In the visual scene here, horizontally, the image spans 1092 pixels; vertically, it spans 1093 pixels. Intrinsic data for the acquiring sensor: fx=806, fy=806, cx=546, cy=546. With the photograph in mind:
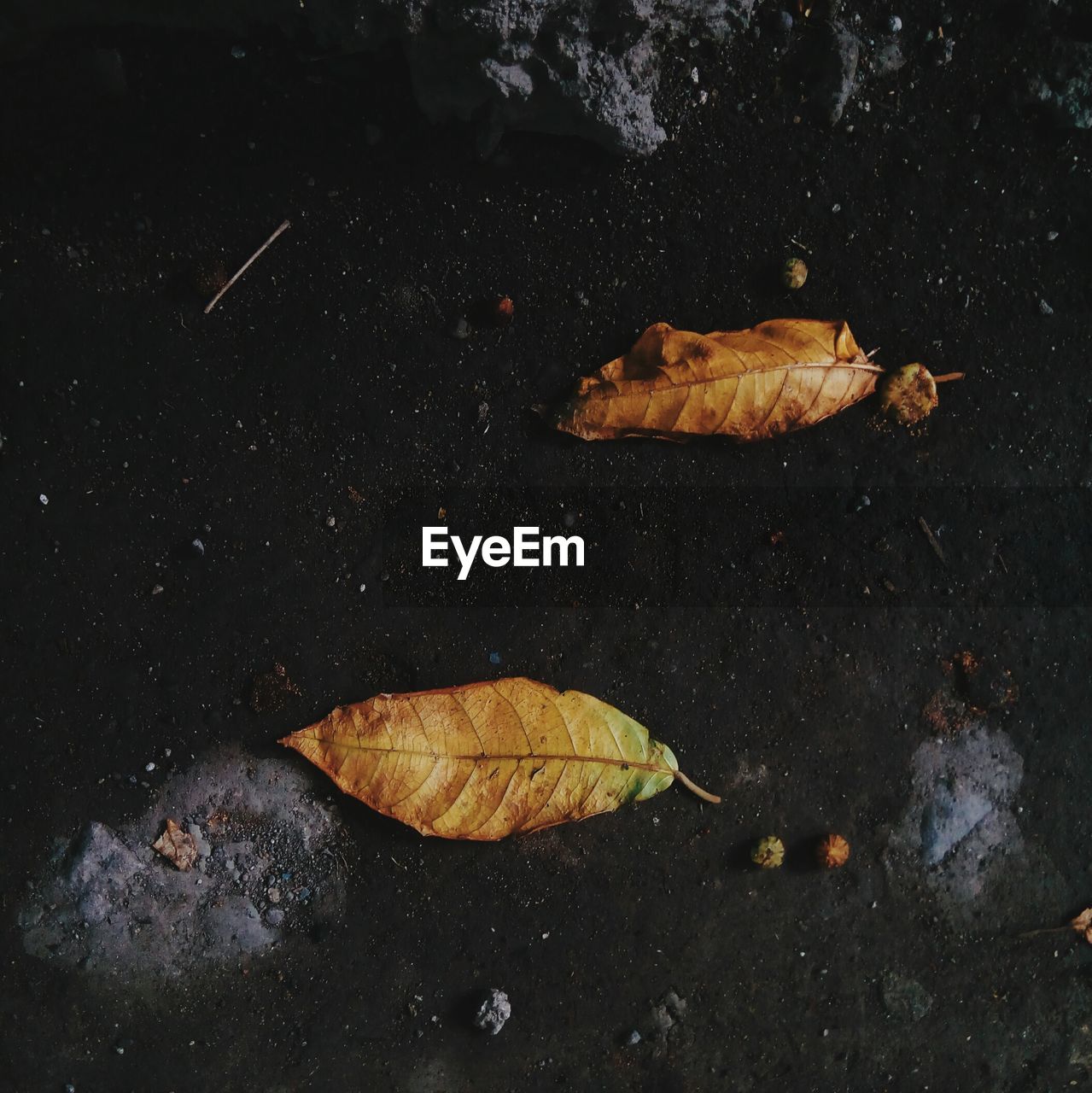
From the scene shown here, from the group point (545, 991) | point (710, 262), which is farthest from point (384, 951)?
point (710, 262)

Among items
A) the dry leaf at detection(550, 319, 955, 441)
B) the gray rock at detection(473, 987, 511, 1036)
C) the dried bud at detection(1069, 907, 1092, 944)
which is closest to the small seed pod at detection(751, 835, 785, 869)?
the gray rock at detection(473, 987, 511, 1036)

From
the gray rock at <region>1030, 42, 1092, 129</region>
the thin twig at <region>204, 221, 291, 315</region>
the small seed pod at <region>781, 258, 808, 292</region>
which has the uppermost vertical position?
the gray rock at <region>1030, 42, 1092, 129</region>

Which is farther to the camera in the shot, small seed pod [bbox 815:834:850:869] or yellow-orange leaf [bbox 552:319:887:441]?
small seed pod [bbox 815:834:850:869]

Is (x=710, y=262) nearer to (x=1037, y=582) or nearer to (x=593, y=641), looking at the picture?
(x=593, y=641)

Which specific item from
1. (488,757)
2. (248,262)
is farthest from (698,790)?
(248,262)

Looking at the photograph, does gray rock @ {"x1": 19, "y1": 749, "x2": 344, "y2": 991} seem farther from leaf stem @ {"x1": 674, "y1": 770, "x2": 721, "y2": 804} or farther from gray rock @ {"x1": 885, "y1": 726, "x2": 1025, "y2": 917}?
gray rock @ {"x1": 885, "y1": 726, "x2": 1025, "y2": 917}

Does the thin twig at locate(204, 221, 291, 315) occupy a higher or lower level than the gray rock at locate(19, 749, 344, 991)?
higher

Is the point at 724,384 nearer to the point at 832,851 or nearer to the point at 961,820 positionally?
the point at 832,851
